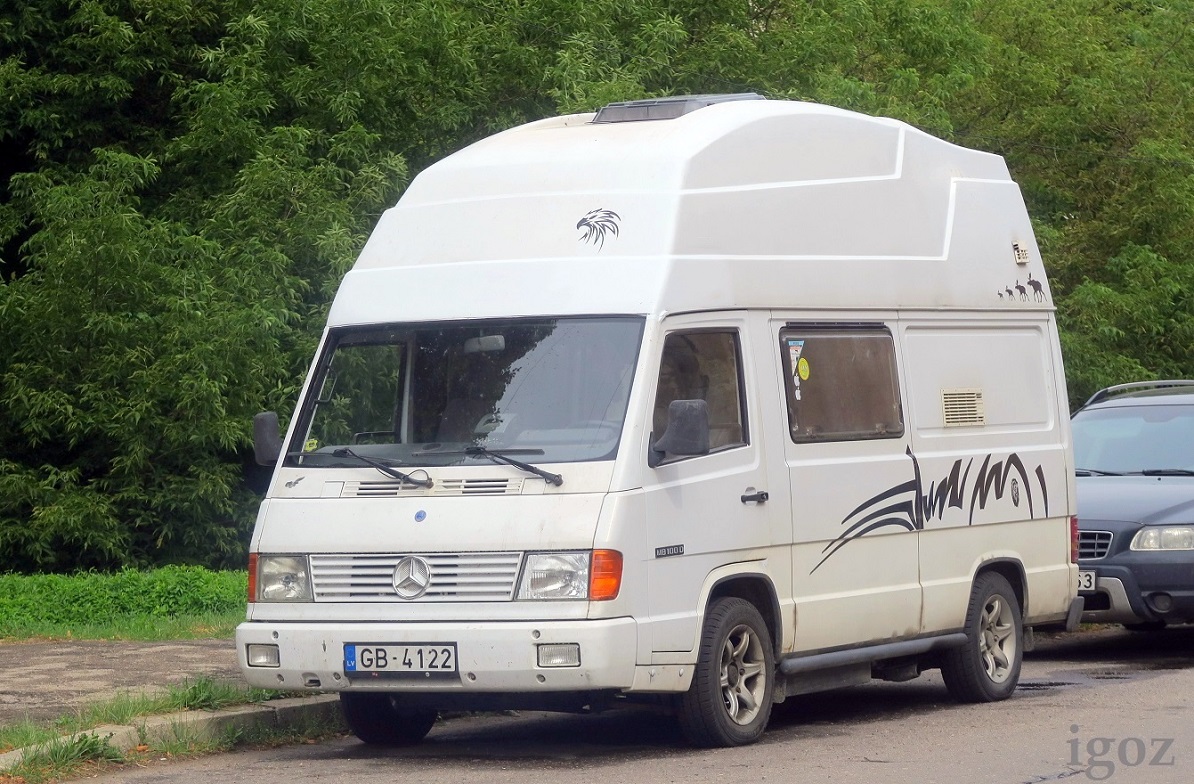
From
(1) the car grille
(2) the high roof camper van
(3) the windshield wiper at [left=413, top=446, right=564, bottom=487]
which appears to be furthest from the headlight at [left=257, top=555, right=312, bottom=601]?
(1) the car grille

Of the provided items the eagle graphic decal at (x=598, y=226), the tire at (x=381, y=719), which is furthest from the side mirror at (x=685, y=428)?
the tire at (x=381, y=719)

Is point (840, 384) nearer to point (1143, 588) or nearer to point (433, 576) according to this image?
point (433, 576)

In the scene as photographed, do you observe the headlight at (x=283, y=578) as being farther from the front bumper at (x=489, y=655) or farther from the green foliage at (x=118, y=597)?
the green foliage at (x=118, y=597)

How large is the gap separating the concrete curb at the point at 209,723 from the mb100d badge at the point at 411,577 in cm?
148

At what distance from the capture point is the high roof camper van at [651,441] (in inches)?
324

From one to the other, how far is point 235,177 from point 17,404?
323 centimetres

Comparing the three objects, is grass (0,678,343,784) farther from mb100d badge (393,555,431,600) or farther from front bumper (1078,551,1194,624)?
front bumper (1078,551,1194,624)

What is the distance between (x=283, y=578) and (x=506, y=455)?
1.26 meters

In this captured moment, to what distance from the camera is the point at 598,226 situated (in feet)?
29.6

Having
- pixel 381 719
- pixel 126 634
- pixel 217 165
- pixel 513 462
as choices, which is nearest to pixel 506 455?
pixel 513 462

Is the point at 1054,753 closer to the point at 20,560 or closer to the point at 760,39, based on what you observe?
the point at 20,560

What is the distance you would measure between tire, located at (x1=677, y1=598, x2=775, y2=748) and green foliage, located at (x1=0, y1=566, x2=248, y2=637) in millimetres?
6230

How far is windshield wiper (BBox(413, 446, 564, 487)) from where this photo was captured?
826 cm

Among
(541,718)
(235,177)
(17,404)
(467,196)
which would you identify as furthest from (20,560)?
(467,196)
